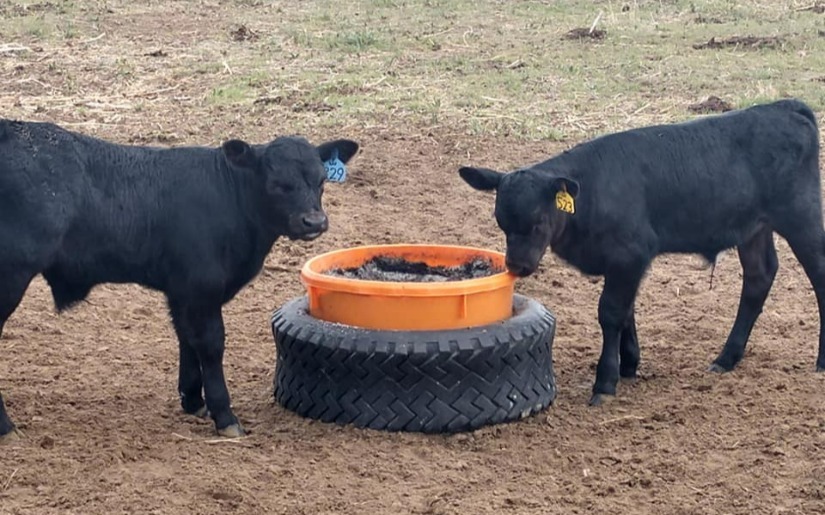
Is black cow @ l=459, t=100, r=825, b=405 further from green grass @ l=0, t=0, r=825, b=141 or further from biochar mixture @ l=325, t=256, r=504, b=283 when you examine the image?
green grass @ l=0, t=0, r=825, b=141

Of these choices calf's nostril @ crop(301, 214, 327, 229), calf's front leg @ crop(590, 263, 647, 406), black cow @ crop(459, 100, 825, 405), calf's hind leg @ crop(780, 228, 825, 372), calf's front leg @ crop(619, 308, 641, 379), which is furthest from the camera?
calf's hind leg @ crop(780, 228, 825, 372)

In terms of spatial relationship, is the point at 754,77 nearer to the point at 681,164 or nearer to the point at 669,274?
the point at 669,274

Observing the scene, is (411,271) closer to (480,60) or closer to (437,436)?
(437,436)

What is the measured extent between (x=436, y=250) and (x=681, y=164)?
150 cm

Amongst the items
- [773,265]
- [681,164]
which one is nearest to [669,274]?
[773,265]

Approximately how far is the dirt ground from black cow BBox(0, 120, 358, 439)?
0.49 meters

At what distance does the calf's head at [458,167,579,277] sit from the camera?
6543 mm

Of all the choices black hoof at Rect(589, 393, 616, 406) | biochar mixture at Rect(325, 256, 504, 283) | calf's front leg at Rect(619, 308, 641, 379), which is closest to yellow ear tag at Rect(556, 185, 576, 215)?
biochar mixture at Rect(325, 256, 504, 283)

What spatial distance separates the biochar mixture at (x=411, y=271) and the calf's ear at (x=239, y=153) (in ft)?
3.12

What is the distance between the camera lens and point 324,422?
6.30 m

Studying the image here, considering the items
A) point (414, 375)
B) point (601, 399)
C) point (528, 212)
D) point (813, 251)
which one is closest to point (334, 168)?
point (528, 212)

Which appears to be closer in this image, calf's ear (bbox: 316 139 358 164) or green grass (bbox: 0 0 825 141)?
calf's ear (bbox: 316 139 358 164)

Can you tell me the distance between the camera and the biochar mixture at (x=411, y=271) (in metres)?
6.96

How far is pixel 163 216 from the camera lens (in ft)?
20.0
